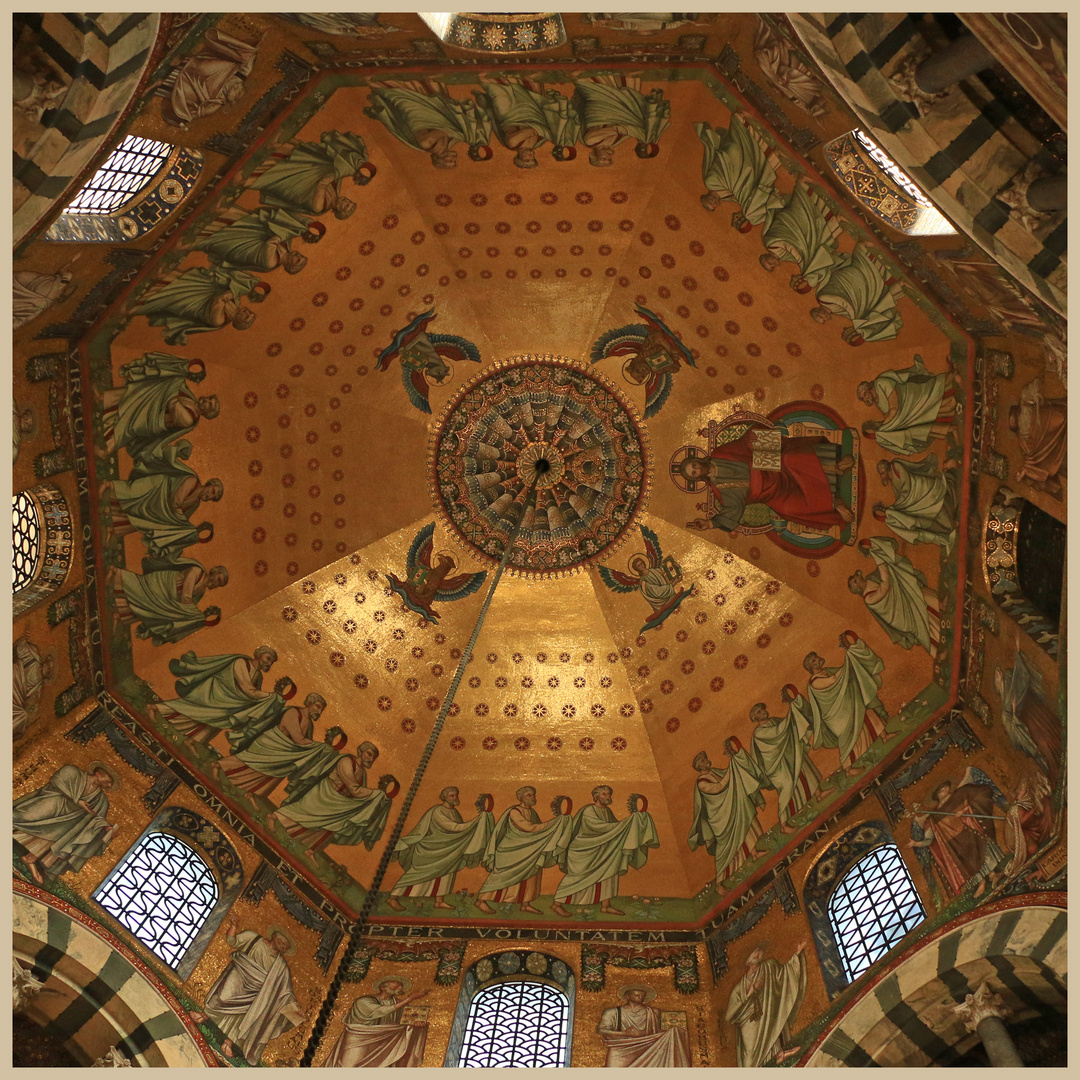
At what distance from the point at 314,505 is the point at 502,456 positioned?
289 cm

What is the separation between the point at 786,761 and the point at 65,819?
29.1 feet

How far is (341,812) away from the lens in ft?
56.3

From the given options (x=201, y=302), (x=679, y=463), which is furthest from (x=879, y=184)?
(x=201, y=302)

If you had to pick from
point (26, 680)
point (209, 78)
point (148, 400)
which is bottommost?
point (26, 680)

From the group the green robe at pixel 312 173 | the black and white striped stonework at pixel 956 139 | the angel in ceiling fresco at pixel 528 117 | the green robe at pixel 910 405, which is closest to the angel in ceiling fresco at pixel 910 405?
the green robe at pixel 910 405

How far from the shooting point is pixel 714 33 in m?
13.3

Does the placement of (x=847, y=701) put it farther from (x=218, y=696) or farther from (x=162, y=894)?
(x=162, y=894)

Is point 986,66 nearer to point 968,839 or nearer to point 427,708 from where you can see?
point 968,839

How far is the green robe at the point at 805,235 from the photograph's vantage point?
48.8 ft

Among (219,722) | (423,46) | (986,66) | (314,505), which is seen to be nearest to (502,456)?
(314,505)

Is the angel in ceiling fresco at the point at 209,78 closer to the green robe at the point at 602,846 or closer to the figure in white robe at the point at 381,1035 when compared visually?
the green robe at the point at 602,846

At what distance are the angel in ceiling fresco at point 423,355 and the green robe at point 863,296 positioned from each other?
5274 mm

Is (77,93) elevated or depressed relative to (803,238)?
elevated

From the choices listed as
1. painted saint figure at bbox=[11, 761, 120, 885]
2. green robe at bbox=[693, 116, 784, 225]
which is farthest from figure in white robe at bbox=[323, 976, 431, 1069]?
green robe at bbox=[693, 116, 784, 225]
